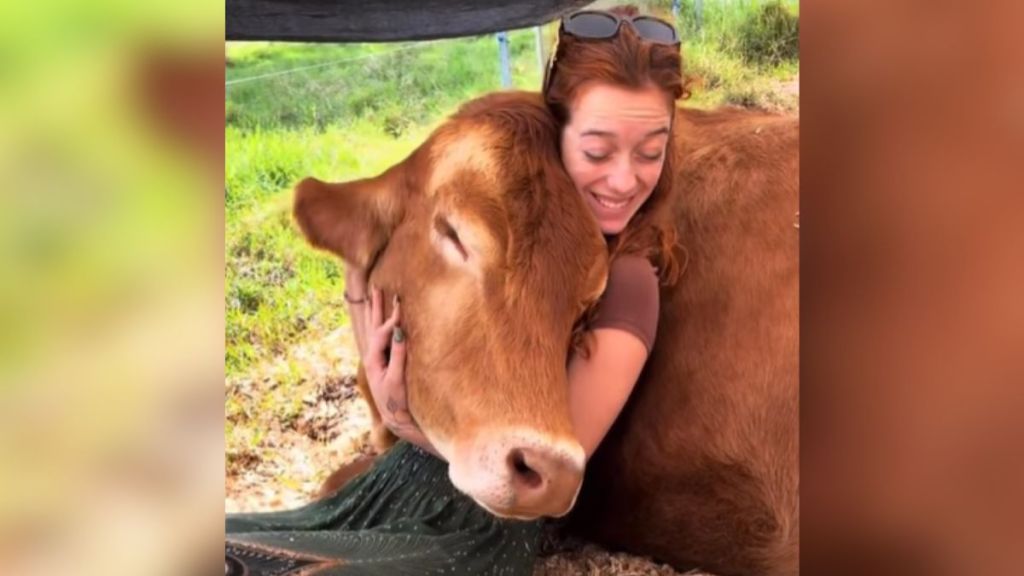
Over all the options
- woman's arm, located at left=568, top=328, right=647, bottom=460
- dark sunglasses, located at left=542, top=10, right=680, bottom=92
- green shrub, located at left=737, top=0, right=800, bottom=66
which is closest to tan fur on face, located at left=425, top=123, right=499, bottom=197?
dark sunglasses, located at left=542, top=10, right=680, bottom=92

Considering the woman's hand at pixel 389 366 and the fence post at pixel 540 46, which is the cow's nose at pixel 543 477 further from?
the fence post at pixel 540 46

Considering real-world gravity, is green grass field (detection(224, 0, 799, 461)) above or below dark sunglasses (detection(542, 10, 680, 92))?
below

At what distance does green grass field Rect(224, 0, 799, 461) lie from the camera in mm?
1296

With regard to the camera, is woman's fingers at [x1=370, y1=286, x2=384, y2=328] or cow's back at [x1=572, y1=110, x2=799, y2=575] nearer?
woman's fingers at [x1=370, y1=286, x2=384, y2=328]

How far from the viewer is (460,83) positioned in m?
1.33

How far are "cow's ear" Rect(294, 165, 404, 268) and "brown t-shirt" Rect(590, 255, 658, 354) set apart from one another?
0.91ft

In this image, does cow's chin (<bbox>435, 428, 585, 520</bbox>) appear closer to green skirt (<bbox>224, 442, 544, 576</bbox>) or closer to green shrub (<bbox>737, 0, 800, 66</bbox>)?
green skirt (<bbox>224, 442, 544, 576</bbox>)

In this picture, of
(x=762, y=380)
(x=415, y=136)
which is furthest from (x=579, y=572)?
(x=415, y=136)

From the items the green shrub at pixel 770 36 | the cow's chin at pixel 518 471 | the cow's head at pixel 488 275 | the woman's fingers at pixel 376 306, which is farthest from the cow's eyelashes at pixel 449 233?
the green shrub at pixel 770 36

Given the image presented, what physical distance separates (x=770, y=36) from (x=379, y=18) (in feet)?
1.77

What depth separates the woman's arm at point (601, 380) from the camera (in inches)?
52.6

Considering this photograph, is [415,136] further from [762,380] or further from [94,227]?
[762,380]

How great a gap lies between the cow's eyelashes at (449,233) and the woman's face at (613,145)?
0.52ft

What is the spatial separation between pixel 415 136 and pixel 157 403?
44cm
